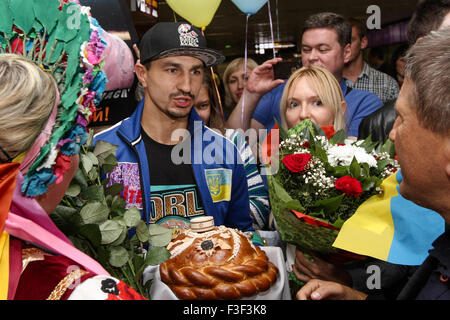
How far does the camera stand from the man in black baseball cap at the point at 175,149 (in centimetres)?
204

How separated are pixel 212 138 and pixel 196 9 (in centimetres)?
109

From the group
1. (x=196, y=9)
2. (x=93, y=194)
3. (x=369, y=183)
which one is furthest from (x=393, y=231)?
(x=196, y=9)

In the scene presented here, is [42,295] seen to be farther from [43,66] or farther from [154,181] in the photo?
[154,181]

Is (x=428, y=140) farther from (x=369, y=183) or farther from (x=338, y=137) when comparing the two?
(x=338, y=137)

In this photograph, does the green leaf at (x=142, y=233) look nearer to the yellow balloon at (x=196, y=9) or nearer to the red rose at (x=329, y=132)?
the red rose at (x=329, y=132)

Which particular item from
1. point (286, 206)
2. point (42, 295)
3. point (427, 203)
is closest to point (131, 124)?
point (286, 206)

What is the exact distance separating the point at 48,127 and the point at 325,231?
0.93 meters

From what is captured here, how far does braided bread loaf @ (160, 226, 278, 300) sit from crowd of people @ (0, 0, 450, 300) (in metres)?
0.20

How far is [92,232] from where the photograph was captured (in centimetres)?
123

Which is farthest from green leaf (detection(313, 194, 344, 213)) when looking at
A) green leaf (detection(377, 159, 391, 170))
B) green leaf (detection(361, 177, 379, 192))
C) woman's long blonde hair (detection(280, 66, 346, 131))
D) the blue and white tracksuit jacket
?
woman's long blonde hair (detection(280, 66, 346, 131))

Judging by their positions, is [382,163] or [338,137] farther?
[338,137]

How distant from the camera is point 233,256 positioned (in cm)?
135

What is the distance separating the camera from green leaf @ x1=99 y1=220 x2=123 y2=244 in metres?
1.30

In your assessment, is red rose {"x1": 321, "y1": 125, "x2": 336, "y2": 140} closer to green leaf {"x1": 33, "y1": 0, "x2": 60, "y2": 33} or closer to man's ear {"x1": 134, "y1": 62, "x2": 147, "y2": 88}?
man's ear {"x1": 134, "y1": 62, "x2": 147, "y2": 88}
